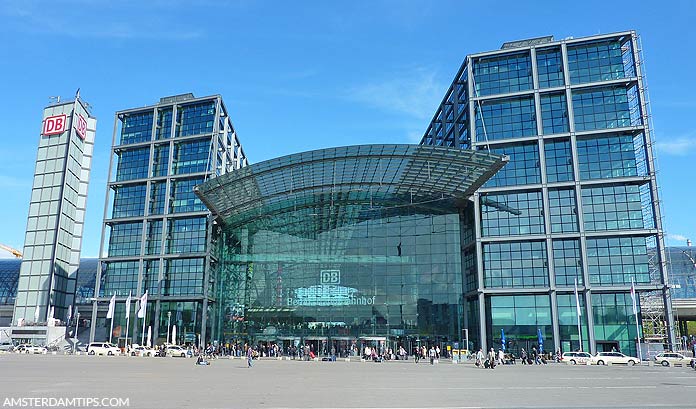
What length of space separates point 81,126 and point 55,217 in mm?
16664

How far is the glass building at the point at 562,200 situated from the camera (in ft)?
192

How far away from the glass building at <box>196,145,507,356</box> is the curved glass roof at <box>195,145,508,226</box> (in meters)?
0.13

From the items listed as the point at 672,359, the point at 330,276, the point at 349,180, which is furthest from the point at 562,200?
the point at 330,276

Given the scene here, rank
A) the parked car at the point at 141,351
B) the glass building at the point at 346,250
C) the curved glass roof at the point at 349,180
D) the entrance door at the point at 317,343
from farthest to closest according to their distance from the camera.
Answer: the entrance door at the point at 317,343 < the parked car at the point at 141,351 < the glass building at the point at 346,250 < the curved glass roof at the point at 349,180

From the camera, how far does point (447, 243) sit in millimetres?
66688

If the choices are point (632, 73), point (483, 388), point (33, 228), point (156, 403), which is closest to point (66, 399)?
point (156, 403)

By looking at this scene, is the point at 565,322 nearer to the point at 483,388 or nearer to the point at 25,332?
the point at 483,388

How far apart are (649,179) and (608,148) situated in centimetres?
532

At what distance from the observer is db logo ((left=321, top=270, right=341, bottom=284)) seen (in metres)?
68.3

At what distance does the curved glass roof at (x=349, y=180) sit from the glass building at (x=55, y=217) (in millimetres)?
30588

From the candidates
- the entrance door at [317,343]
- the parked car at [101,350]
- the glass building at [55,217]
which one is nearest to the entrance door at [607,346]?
the entrance door at [317,343]

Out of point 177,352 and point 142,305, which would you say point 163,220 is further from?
point 177,352

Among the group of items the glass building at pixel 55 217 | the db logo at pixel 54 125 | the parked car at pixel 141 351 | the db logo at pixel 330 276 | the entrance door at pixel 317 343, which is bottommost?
the parked car at pixel 141 351

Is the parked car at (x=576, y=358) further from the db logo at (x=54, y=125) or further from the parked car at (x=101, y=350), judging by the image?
the db logo at (x=54, y=125)
